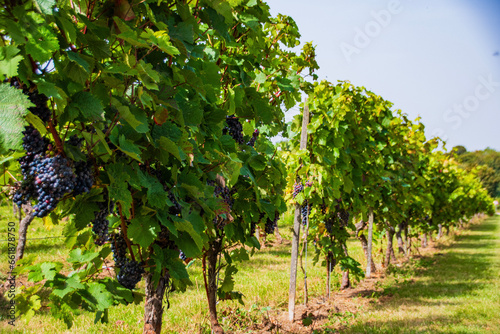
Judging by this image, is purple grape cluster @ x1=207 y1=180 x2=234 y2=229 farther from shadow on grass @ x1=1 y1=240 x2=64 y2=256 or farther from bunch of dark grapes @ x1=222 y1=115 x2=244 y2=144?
shadow on grass @ x1=1 y1=240 x2=64 y2=256

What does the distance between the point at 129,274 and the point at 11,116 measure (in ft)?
4.00

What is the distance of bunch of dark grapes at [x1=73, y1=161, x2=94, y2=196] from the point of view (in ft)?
4.34

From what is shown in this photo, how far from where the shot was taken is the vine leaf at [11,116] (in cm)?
95

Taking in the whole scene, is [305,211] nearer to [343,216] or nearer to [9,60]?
[343,216]

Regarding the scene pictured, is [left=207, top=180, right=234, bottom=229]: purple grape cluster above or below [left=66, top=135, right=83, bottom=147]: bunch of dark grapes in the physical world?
below

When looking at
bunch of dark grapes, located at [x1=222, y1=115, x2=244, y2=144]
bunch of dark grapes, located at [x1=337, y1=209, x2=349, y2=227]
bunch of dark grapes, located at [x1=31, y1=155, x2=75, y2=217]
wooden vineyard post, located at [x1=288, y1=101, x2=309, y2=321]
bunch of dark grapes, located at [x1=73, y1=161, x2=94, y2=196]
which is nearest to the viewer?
bunch of dark grapes, located at [x1=31, y1=155, x2=75, y2=217]

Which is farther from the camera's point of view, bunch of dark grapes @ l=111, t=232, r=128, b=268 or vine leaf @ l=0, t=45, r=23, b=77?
bunch of dark grapes @ l=111, t=232, r=128, b=268

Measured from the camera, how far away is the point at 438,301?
23.0ft

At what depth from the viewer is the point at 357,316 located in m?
5.68

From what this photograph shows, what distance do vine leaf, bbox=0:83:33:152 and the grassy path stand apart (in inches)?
194

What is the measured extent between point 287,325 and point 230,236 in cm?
281

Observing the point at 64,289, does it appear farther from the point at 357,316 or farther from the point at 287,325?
the point at 357,316

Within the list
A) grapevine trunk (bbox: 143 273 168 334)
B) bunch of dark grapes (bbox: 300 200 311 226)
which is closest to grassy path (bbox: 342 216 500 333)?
bunch of dark grapes (bbox: 300 200 311 226)

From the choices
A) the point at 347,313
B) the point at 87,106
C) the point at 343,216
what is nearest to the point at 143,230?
the point at 87,106
